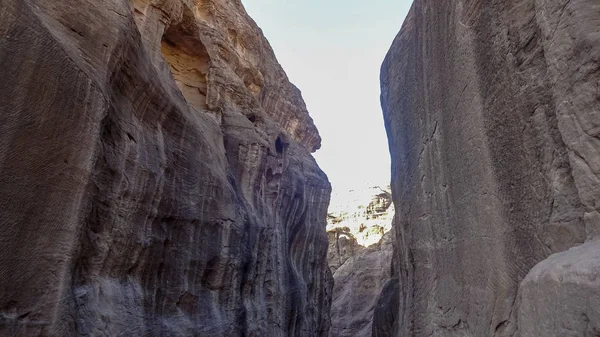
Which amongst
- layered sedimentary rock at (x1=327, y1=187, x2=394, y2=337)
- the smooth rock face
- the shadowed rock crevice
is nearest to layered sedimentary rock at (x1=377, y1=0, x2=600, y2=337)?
the smooth rock face

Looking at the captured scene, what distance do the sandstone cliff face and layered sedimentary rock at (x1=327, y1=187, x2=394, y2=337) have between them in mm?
11529

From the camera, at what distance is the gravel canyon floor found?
10.8 ft

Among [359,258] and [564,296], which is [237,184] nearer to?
[564,296]

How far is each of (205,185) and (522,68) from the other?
6.61m

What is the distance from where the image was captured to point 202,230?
8.79 meters

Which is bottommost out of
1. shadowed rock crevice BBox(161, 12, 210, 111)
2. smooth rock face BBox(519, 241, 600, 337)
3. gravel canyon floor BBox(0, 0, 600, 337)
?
smooth rock face BBox(519, 241, 600, 337)

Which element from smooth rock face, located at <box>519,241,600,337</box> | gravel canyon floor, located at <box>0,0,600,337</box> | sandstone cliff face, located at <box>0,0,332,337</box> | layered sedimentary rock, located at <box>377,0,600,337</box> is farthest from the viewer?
sandstone cliff face, located at <box>0,0,332,337</box>

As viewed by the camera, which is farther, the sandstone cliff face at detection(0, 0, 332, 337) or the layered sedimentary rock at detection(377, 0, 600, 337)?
the sandstone cliff face at detection(0, 0, 332, 337)

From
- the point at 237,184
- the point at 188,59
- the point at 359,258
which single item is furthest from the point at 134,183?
the point at 359,258

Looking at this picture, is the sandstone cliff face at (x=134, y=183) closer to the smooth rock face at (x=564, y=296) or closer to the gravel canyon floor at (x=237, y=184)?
the gravel canyon floor at (x=237, y=184)

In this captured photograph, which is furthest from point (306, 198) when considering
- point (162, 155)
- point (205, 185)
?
point (162, 155)

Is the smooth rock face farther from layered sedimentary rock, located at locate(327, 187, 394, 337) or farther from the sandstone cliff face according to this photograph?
layered sedimentary rock, located at locate(327, 187, 394, 337)

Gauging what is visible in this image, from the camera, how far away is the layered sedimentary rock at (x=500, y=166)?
301cm

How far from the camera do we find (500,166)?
13.9ft
